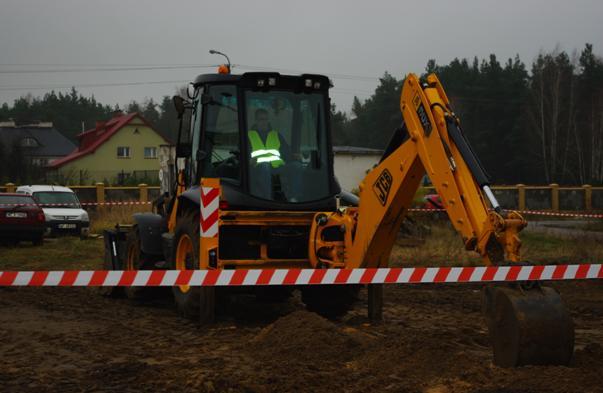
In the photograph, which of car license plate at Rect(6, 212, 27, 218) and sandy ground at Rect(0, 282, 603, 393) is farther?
car license plate at Rect(6, 212, 27, 218)

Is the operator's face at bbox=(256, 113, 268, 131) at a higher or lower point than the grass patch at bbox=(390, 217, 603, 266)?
higher

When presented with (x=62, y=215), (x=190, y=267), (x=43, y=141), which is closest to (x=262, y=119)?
(x=190, y=267)

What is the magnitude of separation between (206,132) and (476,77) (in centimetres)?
6924

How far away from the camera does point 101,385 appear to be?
6566 millimetres

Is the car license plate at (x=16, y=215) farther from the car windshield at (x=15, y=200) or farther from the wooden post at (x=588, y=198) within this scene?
the wooden post at (x=588, y=198)

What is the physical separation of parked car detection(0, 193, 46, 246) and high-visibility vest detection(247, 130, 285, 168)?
535 inches

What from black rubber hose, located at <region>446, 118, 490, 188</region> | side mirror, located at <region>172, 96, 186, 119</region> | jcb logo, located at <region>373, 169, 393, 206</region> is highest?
side mirror, located at <region>172, 96, 186, 119</region>

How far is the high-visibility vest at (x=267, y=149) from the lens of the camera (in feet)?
32.0

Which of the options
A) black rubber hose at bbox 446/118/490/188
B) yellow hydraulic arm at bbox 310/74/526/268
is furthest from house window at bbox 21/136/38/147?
black rubber hose at bbox 446/118/490/188

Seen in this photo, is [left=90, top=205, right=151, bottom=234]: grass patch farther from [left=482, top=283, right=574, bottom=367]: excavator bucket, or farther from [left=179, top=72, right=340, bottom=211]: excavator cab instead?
[left=482, top=283, right=574, bottom=367]: excavator bucket

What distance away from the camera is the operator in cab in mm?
9719

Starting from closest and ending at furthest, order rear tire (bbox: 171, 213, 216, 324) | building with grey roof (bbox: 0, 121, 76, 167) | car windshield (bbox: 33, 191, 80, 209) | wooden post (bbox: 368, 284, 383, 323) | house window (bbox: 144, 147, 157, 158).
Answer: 1. rear tire (bbox: 171, 213, 216, 324)
2. wooden post (bbox: 368, 284, 383, 323)
3. car windshield (bbox: 33, 191, 80, 209)
4. house window (bbox: 144, 147, 157, 158)
5. building with grey roof (bbox: 0, 121, 76, 167)

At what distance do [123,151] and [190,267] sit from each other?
68.4 metres

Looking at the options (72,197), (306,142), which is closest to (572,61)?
(72,197)
